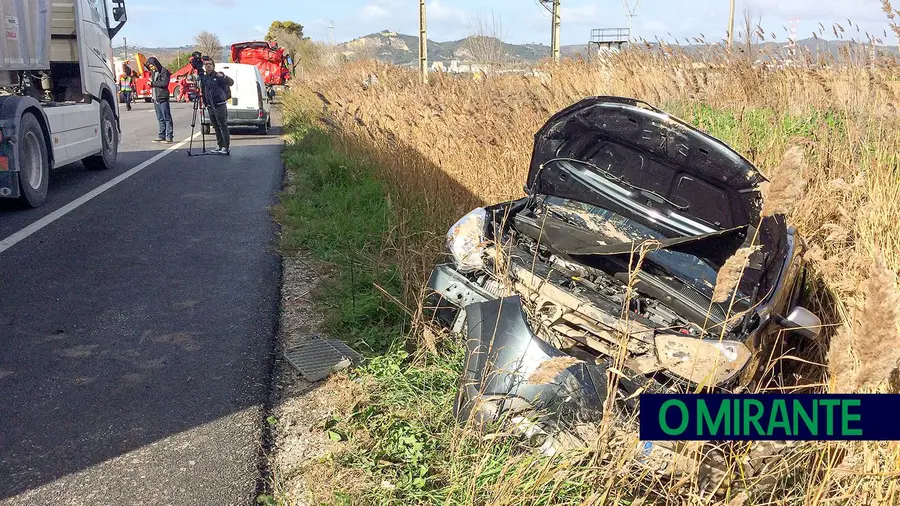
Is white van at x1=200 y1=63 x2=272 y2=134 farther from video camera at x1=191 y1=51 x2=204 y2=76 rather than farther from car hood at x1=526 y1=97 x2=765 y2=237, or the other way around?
car hood at x1=526 y1=97 x2=765 y2=237

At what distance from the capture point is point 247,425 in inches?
125

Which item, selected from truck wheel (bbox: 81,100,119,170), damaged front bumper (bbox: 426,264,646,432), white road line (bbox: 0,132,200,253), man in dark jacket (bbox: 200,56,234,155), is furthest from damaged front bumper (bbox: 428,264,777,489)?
man in dark jacket (bbox: 200,56,234,155)

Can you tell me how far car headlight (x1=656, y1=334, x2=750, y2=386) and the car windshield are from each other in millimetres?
739

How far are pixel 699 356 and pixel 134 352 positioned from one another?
10.3 feet

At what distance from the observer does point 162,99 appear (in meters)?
14.1

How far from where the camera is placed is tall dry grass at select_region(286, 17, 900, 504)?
2.04 m

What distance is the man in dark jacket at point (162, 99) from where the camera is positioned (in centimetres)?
1410

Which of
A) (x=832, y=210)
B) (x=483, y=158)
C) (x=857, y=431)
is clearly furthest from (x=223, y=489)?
(x=483, y=158)

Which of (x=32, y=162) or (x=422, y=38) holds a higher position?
(x=422, y=38)

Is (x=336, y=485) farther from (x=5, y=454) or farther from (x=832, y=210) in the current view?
(x=832, y=210)

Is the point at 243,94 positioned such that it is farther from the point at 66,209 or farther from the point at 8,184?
the point at 8,184

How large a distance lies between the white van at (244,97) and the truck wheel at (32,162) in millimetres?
8488

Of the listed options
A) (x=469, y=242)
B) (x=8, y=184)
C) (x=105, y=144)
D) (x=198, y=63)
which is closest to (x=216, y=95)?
(x=198, y=63)

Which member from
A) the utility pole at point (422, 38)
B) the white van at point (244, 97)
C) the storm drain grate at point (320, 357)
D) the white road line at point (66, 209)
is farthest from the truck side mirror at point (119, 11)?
the storm drain grate at point (320, 357)
